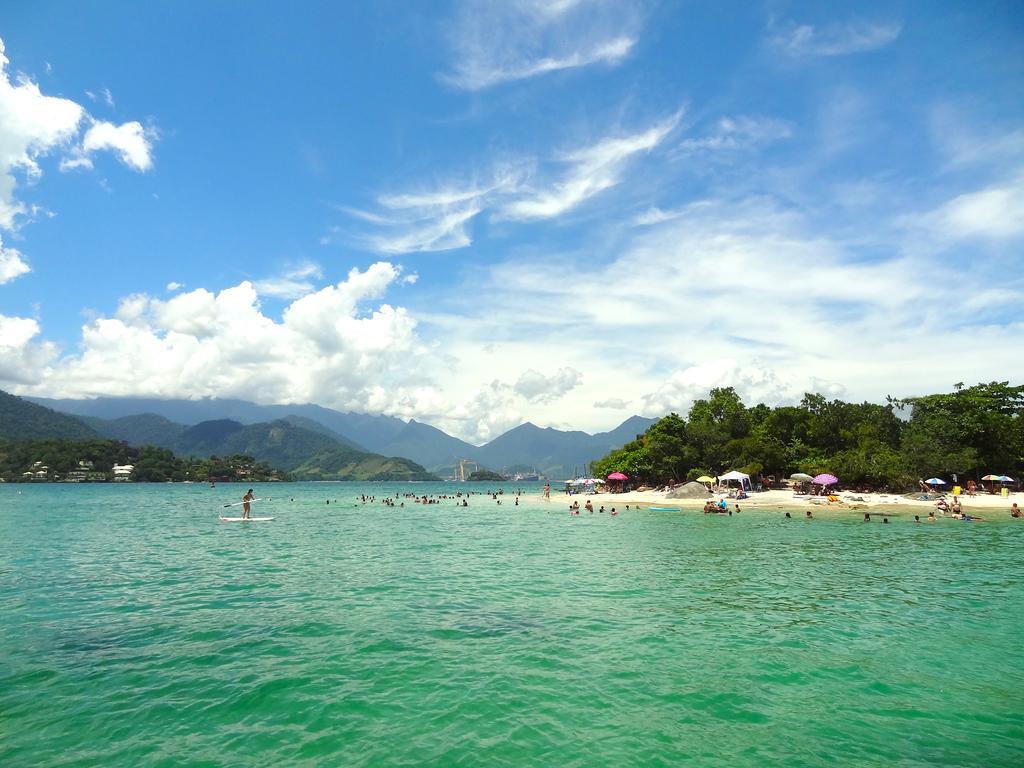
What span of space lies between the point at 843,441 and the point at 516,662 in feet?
260

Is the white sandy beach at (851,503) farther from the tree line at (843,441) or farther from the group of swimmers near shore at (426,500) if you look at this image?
the group of swimmers near shore at (426,500)

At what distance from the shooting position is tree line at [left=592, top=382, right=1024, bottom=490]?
6212 centimetres

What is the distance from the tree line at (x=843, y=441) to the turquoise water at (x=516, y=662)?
41104 mm

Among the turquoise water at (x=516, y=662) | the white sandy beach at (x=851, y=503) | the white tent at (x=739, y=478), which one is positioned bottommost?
the turquoise water at (x=516, y=662)

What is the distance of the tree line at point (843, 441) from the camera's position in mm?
62125

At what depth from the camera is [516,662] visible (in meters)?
12.7

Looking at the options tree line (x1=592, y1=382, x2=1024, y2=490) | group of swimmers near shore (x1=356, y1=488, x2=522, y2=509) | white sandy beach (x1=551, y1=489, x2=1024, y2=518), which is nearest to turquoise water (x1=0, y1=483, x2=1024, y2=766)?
white sandy beach (x1=551, y1=489, x2=1024, y2=518)

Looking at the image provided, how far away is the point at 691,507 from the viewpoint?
65625 millimetres

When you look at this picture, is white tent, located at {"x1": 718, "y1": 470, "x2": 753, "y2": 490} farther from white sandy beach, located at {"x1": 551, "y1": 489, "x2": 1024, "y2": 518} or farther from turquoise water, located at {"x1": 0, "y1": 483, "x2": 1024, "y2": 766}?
turquoise water, located at {"x1": 0, "y1": 483, "x2": 1024, "y2": 766}

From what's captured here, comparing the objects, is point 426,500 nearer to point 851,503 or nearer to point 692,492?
point 692,492

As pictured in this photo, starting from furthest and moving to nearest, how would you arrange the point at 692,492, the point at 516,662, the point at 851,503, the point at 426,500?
the point at 426,500 → the point at 692,492 → the point at 851,503 → the point at 516,662

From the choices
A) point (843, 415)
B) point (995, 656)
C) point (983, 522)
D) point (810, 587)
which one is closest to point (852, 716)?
point (995, 656)

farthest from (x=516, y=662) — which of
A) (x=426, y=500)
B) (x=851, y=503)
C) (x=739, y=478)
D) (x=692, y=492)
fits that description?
(x=426, y=500)

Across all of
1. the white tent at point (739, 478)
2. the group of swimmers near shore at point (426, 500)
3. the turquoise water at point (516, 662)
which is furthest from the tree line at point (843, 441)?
the turquoise water at point (516, 662)
